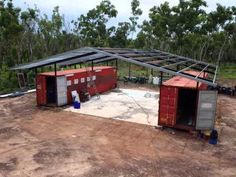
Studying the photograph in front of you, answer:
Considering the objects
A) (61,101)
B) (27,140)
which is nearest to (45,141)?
(27,140)

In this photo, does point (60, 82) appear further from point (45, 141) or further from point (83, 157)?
point (83, 157)

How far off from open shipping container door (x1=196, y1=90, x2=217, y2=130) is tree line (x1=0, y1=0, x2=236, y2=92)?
15.8 m

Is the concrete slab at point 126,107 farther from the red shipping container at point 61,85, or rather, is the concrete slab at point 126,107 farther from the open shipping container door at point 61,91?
the red shipping container at point 61,85

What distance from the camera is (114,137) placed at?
12016mm

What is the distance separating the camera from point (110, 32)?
36344 millimetres

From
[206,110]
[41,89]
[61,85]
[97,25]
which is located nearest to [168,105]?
[206,110]

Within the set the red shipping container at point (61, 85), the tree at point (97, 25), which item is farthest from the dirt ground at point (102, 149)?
the tree at point (97, 25)

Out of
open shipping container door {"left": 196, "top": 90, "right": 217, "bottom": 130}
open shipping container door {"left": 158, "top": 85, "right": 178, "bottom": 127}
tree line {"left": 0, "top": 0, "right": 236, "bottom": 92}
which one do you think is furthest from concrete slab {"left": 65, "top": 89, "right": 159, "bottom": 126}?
tree line {"left": 0, "top": 0, "right": 236, "bottom": 92}

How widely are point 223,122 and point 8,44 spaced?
22464 mm

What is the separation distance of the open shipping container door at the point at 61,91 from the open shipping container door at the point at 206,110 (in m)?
8.81

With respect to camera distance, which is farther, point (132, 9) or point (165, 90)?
point (132, 9)

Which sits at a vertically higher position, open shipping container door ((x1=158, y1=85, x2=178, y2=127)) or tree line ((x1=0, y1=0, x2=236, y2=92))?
tree line ((x1=0, y1=0, x2=236, y2=92))

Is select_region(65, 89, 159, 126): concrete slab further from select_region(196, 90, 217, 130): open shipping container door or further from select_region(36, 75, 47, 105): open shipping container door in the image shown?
select_region(196, 90, 217, 130): open shipping container door

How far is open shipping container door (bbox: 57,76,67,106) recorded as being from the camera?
1653 cm
